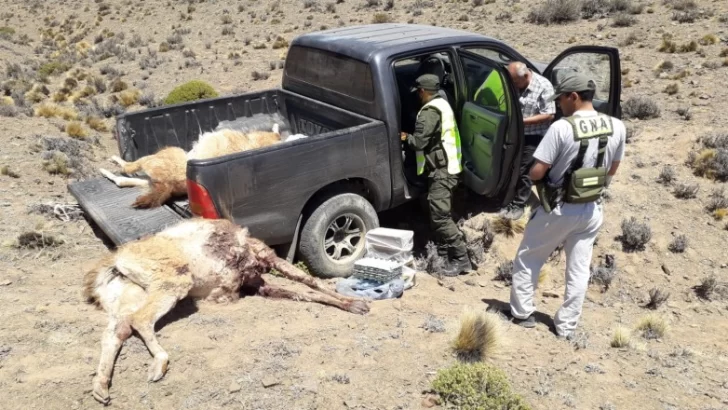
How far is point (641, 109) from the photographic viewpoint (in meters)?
9.57

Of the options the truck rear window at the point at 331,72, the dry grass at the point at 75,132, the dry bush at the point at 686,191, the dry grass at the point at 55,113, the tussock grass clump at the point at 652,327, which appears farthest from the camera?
the dry grass at the point at 55,113

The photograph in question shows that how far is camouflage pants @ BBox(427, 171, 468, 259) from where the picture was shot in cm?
573

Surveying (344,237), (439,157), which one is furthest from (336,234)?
(439,157)

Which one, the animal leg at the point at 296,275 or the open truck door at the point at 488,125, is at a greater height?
the open truck door at the point at 488,125

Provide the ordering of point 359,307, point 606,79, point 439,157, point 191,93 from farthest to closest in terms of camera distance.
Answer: point 191,93 → point 606,79 → point 439,157 → point 359,307

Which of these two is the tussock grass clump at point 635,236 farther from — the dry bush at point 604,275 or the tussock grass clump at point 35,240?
the tussock grass clump at point 35,240

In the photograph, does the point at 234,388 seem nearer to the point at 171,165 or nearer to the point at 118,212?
the point at 118,212

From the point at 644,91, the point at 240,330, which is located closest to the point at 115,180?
the point at 240,330

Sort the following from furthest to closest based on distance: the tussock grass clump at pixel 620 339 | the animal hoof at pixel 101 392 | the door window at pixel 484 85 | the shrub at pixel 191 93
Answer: the shrub at pixel 191 93 → the door window at pixel 484 85 → the tussock grass clump at pixel 620 339 → the animal hoof at pixel 101 392

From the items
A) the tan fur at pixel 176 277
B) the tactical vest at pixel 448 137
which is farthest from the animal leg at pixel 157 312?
the tactical vest at pixel 448 137

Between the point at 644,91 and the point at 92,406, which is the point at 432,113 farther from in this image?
the point at 644,91

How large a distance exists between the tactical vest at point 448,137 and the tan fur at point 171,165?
1900mm

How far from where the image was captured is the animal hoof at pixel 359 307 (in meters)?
4.80

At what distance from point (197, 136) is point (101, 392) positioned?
3.96m
